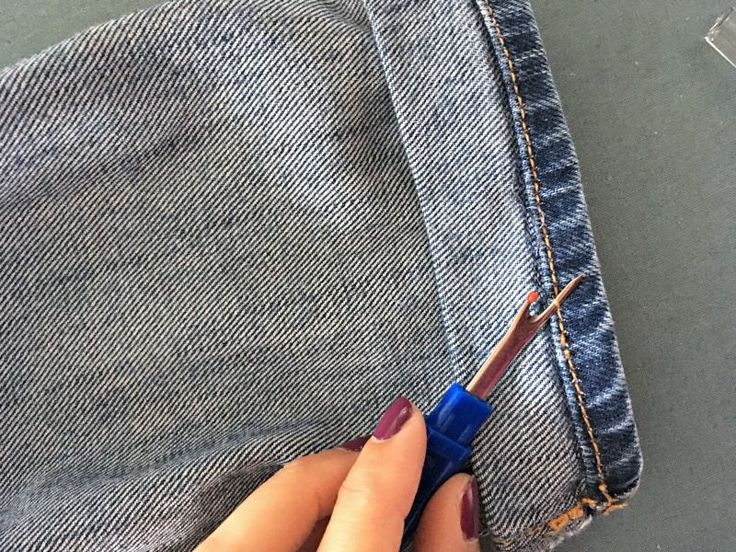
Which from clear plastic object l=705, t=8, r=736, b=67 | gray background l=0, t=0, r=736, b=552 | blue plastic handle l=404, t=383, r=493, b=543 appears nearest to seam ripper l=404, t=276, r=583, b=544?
blue plastic handle l=404, t=383, r=493, b=543

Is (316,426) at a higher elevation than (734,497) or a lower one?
higher

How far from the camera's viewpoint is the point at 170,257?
57cm

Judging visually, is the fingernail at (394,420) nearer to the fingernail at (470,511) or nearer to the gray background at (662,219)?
the fingernail at (470,511)

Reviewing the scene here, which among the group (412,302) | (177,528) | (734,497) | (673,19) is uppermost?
(673,19)

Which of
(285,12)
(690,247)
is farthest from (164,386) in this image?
(690,247)

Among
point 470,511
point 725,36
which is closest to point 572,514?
point 470,511

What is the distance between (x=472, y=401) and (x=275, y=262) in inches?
7.8

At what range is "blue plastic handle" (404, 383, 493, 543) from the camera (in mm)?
482

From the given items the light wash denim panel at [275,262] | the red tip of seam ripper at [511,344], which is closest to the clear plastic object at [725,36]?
the light wash denim panel at [275,262]

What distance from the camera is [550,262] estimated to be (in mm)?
505

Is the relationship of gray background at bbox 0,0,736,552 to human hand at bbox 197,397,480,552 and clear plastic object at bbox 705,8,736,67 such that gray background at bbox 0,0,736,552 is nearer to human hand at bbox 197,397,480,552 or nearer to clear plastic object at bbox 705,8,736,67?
clear plastic object at bbox 705,8,736,67

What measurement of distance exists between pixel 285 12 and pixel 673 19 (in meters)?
0.40

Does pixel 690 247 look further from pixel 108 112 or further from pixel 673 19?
pixel 108 112

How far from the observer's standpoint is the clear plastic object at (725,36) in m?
0.69
